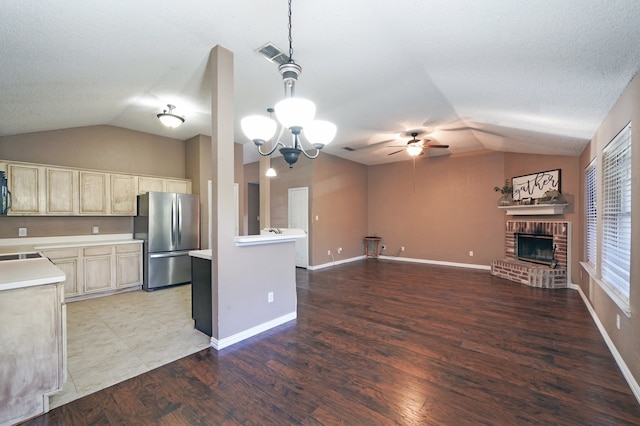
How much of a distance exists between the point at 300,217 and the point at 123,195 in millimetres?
3585

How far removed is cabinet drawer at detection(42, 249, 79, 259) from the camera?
395cm

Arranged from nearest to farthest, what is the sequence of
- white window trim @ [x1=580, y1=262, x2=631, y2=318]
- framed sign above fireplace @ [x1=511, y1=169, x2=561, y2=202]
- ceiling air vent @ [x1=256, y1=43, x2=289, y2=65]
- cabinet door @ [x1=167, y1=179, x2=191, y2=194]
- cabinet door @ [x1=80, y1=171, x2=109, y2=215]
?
white window trim @ [x1=580, y1=262, x2=631, y2=318] < ceiling air vent @ [x1=256, y1=43, x2=289, y2=65] < cabinet door @ [x1=80, y1=171, x2=109, y2=215] < framed sign above fireplace @ [x1=511, y1=169, x2=561, y2=202] < cabinet door @ [x1=167, y1=179, x2=191, y2=194]

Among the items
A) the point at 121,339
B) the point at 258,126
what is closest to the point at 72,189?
the point at 121,339

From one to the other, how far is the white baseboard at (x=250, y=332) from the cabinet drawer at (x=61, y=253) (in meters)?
2.98

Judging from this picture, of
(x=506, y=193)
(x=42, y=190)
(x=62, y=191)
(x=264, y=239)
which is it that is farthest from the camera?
(x=506, y=193)

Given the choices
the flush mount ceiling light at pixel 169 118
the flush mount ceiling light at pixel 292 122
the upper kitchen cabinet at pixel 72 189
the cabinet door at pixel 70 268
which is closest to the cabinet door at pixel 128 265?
the cabinet door at pixel 70 268

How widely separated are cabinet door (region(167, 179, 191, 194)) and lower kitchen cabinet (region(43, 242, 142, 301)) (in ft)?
4.07

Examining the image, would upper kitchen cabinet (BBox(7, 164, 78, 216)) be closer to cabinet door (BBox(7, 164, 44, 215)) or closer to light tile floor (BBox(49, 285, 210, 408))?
cabinet door (BBox(7, 164, 44, 215))

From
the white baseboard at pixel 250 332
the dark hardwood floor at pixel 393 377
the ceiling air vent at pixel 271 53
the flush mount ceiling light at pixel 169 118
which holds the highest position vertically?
the ceiling air vent at pixel 271 53

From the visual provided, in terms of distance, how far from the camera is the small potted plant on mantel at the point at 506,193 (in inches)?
230

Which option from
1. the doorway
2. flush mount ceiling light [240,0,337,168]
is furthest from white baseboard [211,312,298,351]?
the doorway

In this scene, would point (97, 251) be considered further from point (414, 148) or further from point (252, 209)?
point (252, 209)

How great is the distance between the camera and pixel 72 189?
4371 millimetres

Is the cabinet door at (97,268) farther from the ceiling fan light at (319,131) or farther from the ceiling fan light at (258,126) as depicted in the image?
the ceiling fan light at (319,131)
